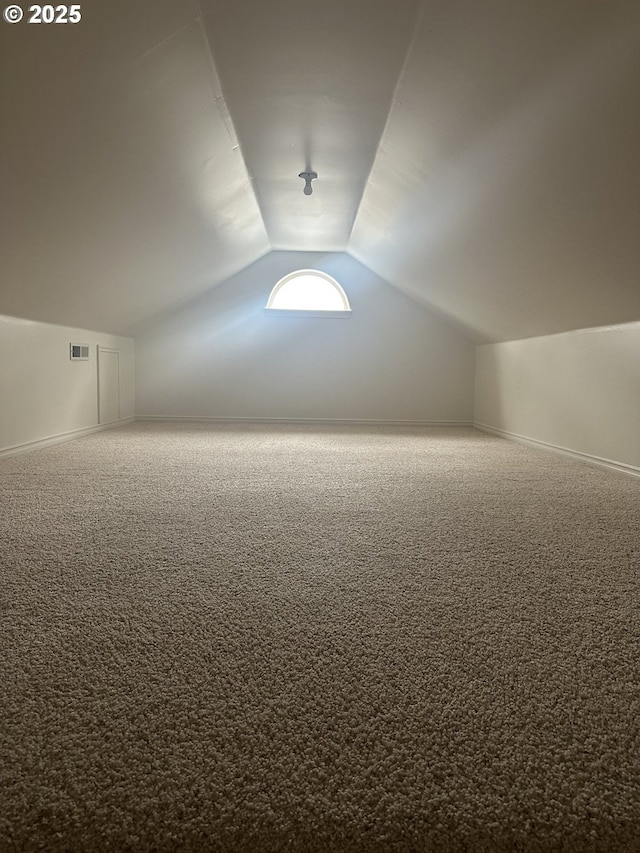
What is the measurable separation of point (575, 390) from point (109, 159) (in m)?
3.34

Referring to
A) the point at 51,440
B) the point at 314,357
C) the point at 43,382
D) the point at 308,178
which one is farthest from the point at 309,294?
the point at 51,440

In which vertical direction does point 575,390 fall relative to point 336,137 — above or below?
below

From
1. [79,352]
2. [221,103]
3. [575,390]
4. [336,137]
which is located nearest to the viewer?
[221,103]

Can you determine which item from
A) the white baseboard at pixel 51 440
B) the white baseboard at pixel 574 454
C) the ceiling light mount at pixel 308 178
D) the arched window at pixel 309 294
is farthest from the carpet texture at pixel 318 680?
the arched window at pixel 309 294

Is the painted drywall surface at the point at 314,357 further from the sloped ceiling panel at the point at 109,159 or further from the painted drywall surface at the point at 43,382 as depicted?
the sloped ceiling panel at the point at 109,159

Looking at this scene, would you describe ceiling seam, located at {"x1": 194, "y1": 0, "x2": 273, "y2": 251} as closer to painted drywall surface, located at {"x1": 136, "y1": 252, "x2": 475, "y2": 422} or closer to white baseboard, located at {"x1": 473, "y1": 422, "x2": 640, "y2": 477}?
painted drywall surface, located at {"x1": 136, "y1": 252, "x2": 475, "y2": 422}

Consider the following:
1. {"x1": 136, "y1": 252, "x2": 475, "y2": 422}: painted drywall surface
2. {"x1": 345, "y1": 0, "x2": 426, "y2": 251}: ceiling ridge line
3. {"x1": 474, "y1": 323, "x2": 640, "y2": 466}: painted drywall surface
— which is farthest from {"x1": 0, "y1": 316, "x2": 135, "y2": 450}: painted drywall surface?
{"x1": 474, "y1": 323, "x2": 640, "y2": 466}: painted drywall surface

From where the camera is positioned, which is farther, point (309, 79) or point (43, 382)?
point (43, 382)

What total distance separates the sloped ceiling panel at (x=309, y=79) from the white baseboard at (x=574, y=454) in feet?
8.08

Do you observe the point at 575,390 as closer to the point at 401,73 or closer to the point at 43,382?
the point at 401,73

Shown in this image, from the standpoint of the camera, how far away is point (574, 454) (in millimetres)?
3959

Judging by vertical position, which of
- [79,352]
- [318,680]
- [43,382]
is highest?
[79,352]

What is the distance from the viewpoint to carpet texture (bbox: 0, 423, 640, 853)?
2.29ft

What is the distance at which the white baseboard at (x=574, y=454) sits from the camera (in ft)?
10.9
